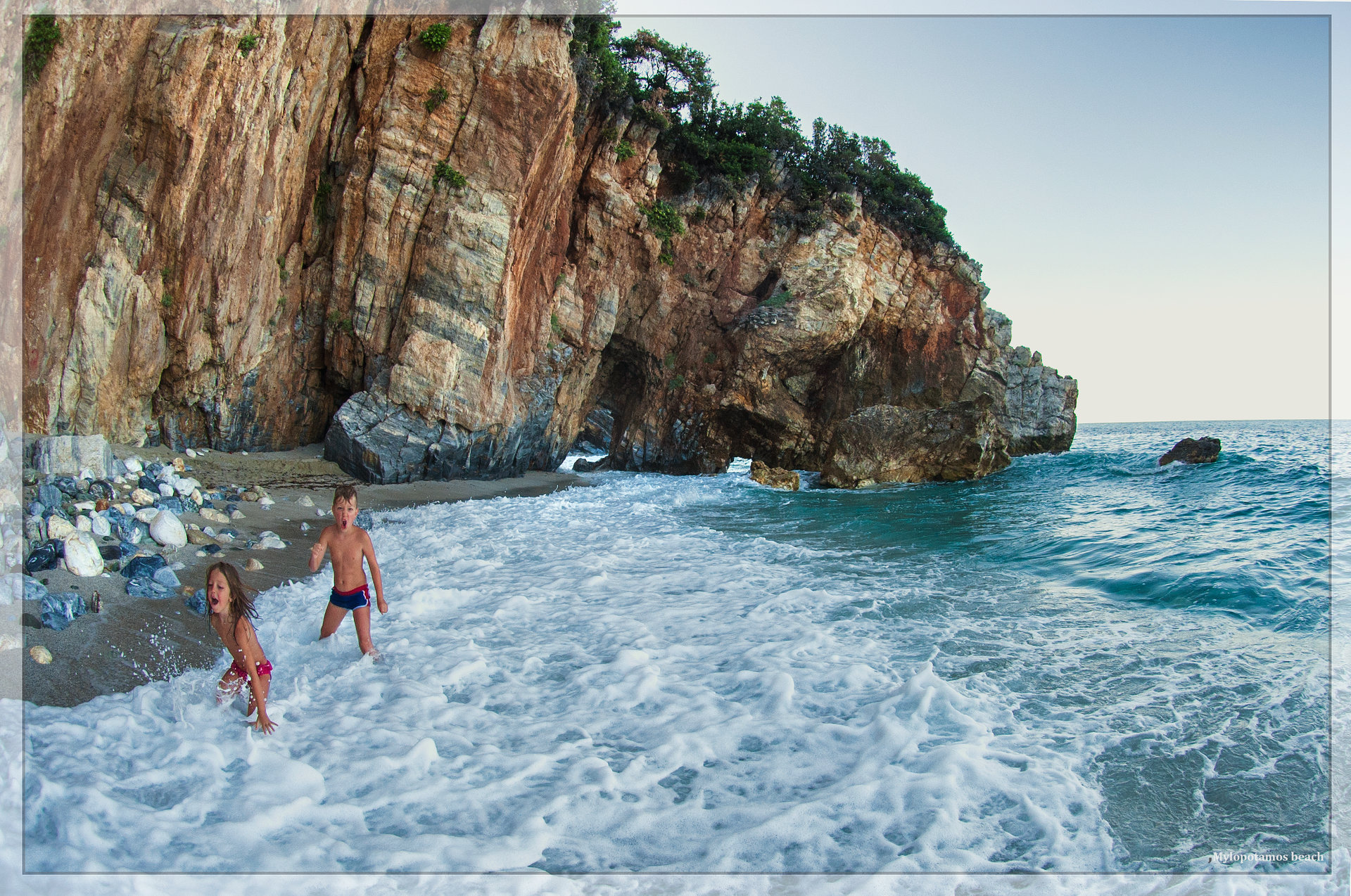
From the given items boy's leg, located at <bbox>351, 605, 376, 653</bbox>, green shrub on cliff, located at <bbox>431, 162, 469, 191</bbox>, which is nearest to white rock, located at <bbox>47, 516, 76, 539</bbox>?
boy's leg, located at <bbox>351, 605, 376, 653</bbox>

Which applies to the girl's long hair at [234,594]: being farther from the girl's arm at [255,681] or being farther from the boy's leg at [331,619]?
the boy's leg at [331,619]

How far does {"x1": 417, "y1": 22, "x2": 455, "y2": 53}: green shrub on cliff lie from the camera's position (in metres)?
14.2

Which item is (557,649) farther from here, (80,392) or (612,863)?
(80,392)

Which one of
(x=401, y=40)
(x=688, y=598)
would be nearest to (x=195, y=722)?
(x=688, y=598)

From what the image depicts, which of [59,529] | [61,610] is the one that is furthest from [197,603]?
[59,529]

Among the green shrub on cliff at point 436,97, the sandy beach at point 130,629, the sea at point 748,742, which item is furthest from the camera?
the green shrub on cliff at point 436,97

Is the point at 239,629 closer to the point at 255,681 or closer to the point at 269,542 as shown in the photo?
the point at 255,681

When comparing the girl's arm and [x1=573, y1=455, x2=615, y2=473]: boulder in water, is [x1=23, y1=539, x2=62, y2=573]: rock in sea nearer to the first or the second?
the girl's arm

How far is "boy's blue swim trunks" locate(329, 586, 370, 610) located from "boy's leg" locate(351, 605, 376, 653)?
0.03 meters

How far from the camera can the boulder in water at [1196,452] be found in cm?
2016

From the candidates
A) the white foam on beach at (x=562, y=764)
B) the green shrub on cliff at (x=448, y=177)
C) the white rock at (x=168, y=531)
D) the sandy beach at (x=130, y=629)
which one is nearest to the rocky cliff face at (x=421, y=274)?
the green shrub on cliff at (x=448, y=177)

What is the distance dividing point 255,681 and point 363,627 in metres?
1.24

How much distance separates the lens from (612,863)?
278 centimetres

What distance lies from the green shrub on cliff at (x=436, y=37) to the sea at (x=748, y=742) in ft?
40.2
